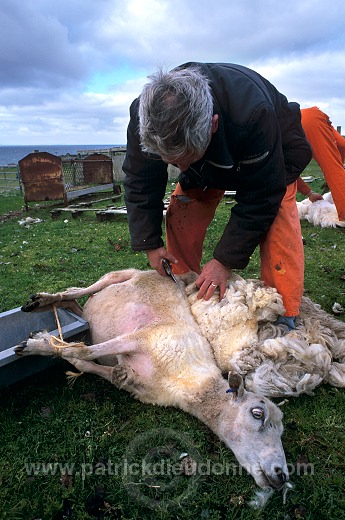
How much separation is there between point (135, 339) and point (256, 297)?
1001mm

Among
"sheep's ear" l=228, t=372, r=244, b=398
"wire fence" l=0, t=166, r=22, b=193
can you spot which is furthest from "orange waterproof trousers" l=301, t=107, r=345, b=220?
"wire fence" l=0, t=166, r=22, b=193

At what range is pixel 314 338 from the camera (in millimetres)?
3064

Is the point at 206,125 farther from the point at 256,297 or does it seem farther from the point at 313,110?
the point at 313,110

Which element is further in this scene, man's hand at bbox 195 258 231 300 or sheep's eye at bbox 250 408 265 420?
man's hand at bbox 195 258 231 300

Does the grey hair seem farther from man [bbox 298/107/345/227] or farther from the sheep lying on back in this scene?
man [bbox 298/107/345/227]

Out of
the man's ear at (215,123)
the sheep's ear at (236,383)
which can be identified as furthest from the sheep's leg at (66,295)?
the man's ear at (215,123)

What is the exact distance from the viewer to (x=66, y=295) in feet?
10.9

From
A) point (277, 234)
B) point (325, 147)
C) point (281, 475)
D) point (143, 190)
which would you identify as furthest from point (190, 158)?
point (325, 147)

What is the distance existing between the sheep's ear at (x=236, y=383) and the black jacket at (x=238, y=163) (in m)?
0.95

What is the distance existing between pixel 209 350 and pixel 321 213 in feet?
18.0

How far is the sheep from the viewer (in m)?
2.30

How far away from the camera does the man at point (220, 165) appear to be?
7.36ft

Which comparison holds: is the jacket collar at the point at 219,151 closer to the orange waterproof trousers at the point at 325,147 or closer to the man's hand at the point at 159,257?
the man's hand at the point at 159,257

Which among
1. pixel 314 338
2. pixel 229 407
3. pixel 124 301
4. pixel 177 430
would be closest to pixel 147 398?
pixel 177 430
